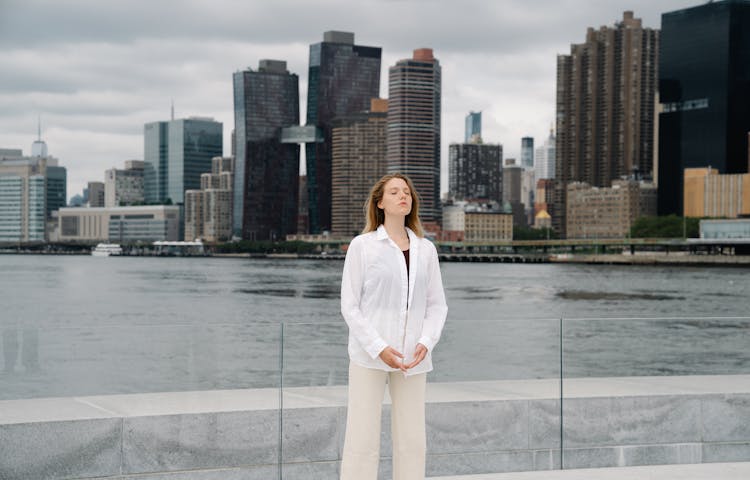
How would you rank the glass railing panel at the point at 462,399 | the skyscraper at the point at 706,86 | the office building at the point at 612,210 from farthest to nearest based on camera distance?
1. the office building at the point at 612,210
2. the skyscraper at the point at 706,86
3. the glass railing panel at the point at 462,399

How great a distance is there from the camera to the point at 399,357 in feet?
14.8

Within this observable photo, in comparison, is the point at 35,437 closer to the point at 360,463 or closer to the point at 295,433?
the point at 295,433

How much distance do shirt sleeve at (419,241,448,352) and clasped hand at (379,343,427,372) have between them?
45 mm

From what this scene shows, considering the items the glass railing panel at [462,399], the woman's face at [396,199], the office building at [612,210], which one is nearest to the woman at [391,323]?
the woman's face at [396,199]

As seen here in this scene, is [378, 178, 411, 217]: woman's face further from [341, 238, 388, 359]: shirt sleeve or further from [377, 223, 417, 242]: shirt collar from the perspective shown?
[341, 238, 388, 359]: shirt sleeve

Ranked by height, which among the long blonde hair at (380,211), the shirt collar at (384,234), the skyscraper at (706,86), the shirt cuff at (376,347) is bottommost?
the shirt cuff at (376,347)

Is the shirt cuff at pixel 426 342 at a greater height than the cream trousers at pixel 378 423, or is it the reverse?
the shirt cuff at pixel 426 342

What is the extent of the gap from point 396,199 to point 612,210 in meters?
192

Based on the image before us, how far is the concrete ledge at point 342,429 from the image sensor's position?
18.3 ft

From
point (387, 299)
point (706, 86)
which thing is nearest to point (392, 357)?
point (387, 299)

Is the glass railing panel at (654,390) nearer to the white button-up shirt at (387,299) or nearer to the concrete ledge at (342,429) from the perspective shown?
the concrete ledge at (342,429)

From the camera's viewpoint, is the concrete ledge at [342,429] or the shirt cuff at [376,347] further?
the concrete ledge at [342,429]

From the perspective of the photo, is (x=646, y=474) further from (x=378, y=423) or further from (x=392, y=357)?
(x=392, y=357)

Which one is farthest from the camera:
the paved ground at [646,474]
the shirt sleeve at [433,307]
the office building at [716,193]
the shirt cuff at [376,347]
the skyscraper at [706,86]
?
the skyscraper at [706,86]
